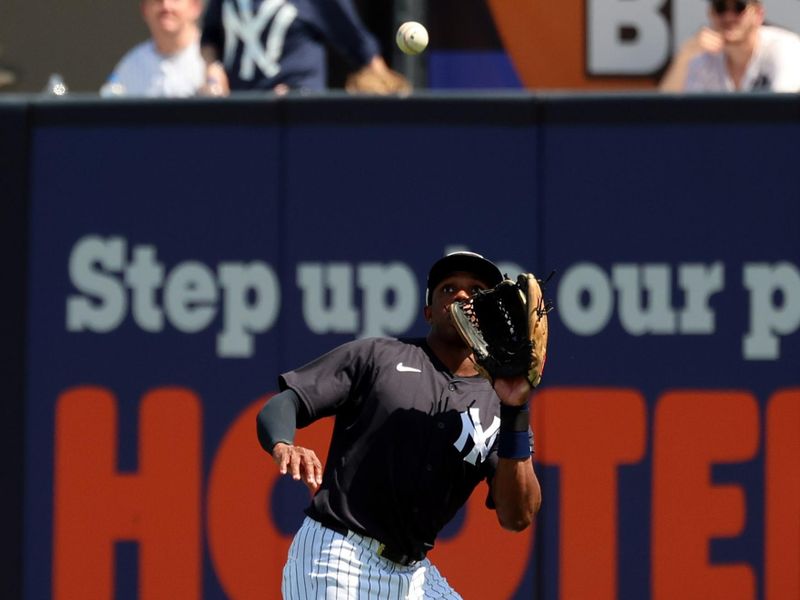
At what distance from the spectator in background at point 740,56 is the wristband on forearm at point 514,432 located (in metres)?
3.33

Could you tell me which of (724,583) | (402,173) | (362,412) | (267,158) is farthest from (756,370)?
(362,412)

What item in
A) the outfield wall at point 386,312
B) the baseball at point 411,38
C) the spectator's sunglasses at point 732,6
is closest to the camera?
the baseball at point 411,38

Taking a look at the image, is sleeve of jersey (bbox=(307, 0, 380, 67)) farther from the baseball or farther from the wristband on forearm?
the wristband on forearm

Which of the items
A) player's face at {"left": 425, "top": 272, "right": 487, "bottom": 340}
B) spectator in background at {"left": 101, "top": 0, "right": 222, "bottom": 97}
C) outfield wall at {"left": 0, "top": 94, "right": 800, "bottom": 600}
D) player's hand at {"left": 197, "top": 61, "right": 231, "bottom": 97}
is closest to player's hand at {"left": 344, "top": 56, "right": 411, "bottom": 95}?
outfield wall at {"left": 0, "top": 94, "right": 800, "bottom": 600}

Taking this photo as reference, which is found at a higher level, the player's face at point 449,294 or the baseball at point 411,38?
the baseball at point 411,38

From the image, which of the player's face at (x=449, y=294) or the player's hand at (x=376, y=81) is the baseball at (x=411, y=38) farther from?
the player's face at (x=449, y=294)

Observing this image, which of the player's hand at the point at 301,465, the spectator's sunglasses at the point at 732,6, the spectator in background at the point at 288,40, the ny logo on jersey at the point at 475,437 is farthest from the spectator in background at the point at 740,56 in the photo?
the player's hand at the point at 301,465

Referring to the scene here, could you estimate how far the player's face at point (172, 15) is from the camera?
26.0 ft

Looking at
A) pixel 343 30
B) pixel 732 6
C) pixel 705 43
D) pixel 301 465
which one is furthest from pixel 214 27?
pixel 301 465

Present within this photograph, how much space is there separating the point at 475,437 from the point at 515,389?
14.0 inches

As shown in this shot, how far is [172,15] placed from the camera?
7.93 m

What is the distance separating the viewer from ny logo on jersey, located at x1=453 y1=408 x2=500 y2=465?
4863 mm

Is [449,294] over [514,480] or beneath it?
over

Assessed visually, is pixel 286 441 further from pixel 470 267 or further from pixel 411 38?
pixel 411 38
